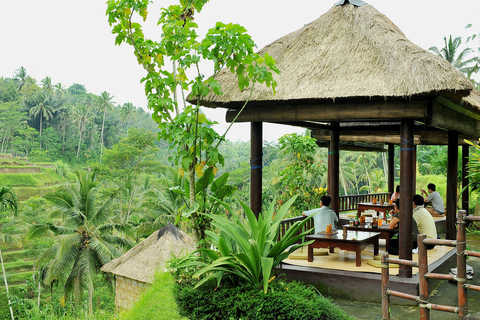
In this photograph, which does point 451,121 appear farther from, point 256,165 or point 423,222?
point 256,165

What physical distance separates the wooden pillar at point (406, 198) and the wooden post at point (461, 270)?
1812 mm

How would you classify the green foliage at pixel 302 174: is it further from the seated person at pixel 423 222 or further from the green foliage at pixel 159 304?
the green foliage at pixel 159 304

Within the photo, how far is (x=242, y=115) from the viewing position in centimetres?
636

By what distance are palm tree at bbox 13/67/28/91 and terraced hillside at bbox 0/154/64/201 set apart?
17.5 m

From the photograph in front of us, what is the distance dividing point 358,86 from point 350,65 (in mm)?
557

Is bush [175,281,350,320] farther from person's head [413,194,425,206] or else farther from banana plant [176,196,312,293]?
person's head [413,194,425,206]

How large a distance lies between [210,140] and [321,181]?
30186 millimetres

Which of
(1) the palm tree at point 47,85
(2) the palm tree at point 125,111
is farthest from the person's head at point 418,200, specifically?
(1) the palm tree at point 47,85

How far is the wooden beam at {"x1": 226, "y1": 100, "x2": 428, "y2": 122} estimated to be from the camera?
209 inches

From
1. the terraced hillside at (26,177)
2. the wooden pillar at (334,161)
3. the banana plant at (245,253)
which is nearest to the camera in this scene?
the banana plant at (245,253)

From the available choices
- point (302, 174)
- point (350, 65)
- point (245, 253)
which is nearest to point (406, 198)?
point (350, 65)

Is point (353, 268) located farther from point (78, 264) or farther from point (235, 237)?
point (78, 264)

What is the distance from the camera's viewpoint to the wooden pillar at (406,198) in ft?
17.6

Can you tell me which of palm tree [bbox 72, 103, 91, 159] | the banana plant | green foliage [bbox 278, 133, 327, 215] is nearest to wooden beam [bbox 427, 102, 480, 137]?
the banana plant
